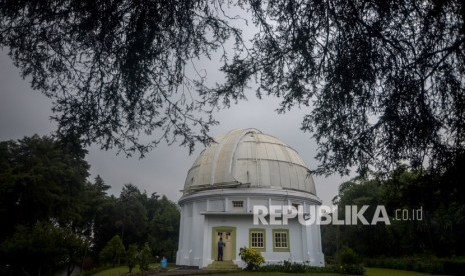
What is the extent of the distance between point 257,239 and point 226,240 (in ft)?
6.46

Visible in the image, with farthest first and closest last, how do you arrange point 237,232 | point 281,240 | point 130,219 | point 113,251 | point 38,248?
point 130,219 < point 113,251 < point 281,240 < point 237,232 < point 38,248

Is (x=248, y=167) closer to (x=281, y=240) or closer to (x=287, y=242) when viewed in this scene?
(x=281, y=240)

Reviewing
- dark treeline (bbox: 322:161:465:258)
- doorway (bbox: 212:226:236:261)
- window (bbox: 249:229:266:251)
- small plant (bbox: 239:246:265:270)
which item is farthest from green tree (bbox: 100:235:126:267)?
dark treeline (bbox: 322:161:465:258)

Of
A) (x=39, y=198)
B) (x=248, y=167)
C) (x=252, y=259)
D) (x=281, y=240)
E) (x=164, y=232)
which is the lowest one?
(x=252, y=259)

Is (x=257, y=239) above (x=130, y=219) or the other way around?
the other way around

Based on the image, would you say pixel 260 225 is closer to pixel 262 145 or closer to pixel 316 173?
pixel 262 145

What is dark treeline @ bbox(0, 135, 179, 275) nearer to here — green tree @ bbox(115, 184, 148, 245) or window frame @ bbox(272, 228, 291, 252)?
green tree @ bbox(115, 184, 148, 245)

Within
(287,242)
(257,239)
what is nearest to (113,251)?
(257,239)

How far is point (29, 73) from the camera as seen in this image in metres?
4.84

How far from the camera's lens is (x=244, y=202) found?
24.3m

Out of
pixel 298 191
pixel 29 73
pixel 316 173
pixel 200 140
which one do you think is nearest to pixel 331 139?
pixel 316 173

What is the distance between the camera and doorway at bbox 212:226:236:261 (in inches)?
915

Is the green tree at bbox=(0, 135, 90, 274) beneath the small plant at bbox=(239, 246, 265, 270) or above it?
above

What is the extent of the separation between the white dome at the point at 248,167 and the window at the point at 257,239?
9.84ft
